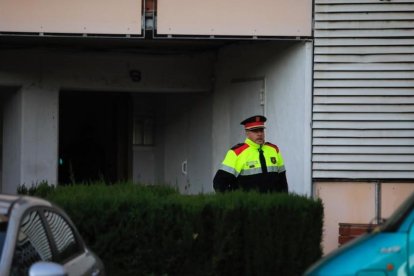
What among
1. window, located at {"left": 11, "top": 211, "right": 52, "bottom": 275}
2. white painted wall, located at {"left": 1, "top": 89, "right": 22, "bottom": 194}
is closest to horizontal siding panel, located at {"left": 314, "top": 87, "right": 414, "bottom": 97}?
white painted wall, located at {"left": 1, "top": 89, "right": 22, "bottom": 194}

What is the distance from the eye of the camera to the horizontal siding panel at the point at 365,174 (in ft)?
31.7

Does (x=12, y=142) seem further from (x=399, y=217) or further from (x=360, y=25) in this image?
(x=399, y=217)

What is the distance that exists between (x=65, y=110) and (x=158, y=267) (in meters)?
7.04

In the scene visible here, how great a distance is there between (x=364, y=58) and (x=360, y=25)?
391 mm

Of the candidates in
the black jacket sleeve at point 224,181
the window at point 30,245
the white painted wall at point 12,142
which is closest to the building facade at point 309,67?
the white painted wall at point 12,142

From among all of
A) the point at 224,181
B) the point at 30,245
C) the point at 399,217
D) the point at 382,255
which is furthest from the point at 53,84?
the point at 382,255

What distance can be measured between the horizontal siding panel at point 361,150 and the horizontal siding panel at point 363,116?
13.1 inches

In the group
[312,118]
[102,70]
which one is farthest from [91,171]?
[312,118]

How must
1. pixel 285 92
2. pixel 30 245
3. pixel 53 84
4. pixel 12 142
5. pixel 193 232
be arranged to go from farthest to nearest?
1. pixel 12 142
2. pixel 53 84
3. pixel 285 92
4. pixel 193 232
5. pixel 30 245

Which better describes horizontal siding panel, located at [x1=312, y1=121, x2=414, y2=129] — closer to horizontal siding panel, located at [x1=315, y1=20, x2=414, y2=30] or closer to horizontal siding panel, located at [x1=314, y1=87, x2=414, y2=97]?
horizontal siding panel, located at [x1=314, y1=87, x2=414, y2=97]

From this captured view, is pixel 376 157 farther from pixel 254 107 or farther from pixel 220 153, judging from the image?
pixel 220 153

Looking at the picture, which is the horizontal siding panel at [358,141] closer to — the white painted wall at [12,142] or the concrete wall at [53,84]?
the concrete wall at [53,84]

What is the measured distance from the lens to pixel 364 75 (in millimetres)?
9680

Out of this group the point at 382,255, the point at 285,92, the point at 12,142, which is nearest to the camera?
the point at 382,255
